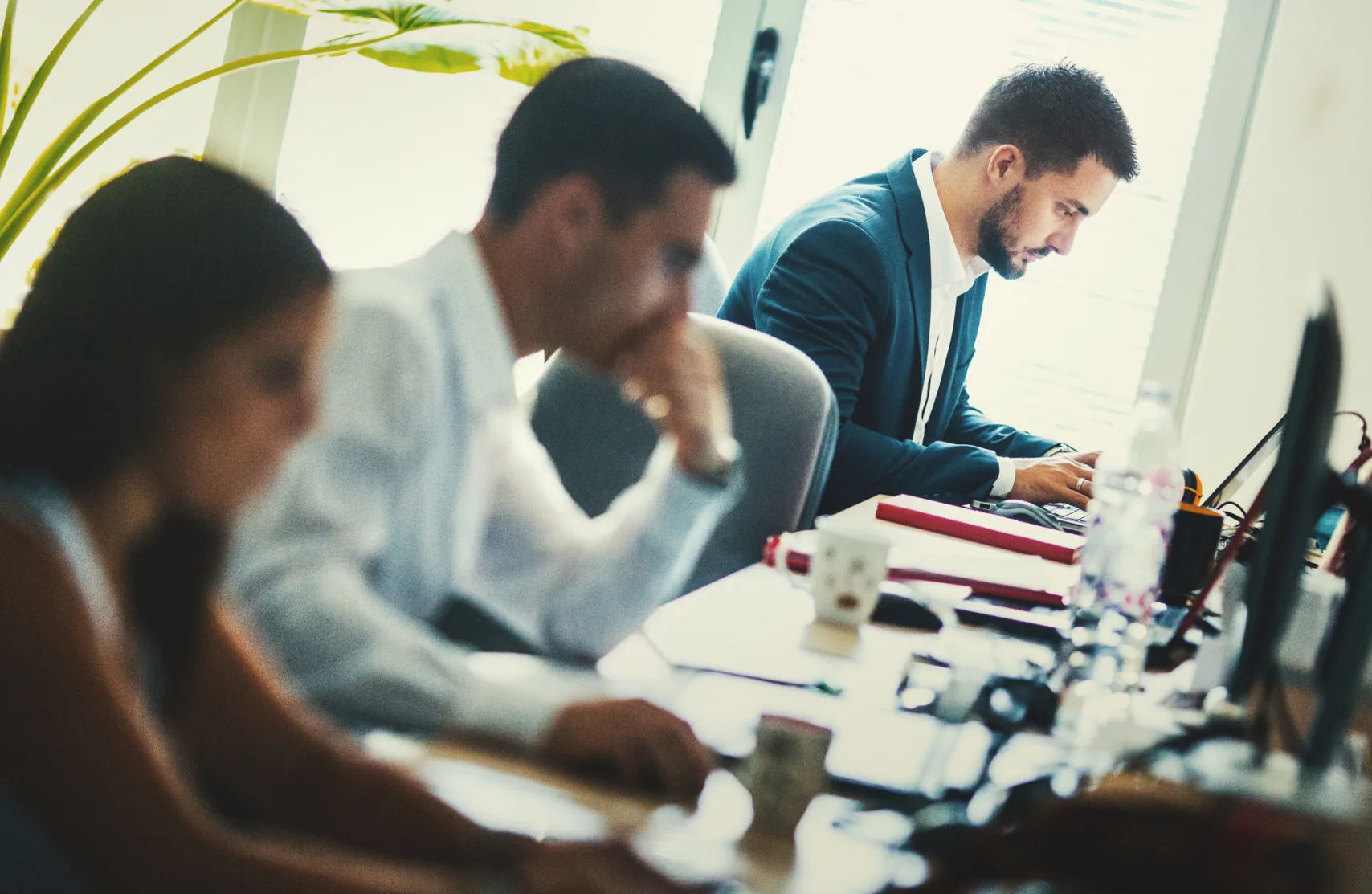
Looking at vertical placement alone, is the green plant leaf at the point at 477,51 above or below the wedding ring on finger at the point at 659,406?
above

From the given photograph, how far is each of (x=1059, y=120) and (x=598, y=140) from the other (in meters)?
1.69

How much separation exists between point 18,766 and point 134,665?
0.21 feet

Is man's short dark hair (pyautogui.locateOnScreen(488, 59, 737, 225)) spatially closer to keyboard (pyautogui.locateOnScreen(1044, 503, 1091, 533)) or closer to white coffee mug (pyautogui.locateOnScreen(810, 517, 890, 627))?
white coffee mug (pyautogui.locateOnScreen(810, 517, 890, 627))

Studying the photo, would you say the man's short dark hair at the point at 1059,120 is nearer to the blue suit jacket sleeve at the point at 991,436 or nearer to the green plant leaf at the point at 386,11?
the blue suit jacket sleeve at the point at 991,436

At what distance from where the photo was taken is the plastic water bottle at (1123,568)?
1219 mm

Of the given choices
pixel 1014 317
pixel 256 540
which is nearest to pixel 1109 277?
pixel 1014 317

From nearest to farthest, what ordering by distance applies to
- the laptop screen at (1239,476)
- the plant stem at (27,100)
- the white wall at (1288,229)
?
the plant stem at (27,100), the laptop screen at (1239,476), the white wall at (1288,229)

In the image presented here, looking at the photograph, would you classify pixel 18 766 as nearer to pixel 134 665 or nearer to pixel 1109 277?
pixel 134 665

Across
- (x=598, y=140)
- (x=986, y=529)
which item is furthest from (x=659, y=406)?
(x=986, y=529)

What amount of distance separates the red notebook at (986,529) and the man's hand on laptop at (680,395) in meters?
0.62

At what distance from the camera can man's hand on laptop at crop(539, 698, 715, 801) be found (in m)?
0.75

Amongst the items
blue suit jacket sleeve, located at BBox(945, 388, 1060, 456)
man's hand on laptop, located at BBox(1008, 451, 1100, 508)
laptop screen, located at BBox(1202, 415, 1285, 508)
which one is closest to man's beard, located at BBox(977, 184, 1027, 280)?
blue suit jacket sleeve, located at BBox(945, 388, 1060, 456)

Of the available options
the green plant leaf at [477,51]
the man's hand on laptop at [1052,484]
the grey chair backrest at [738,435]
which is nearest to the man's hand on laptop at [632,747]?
the grey chair backrest at [738,435]

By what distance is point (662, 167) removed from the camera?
3.90 ft
